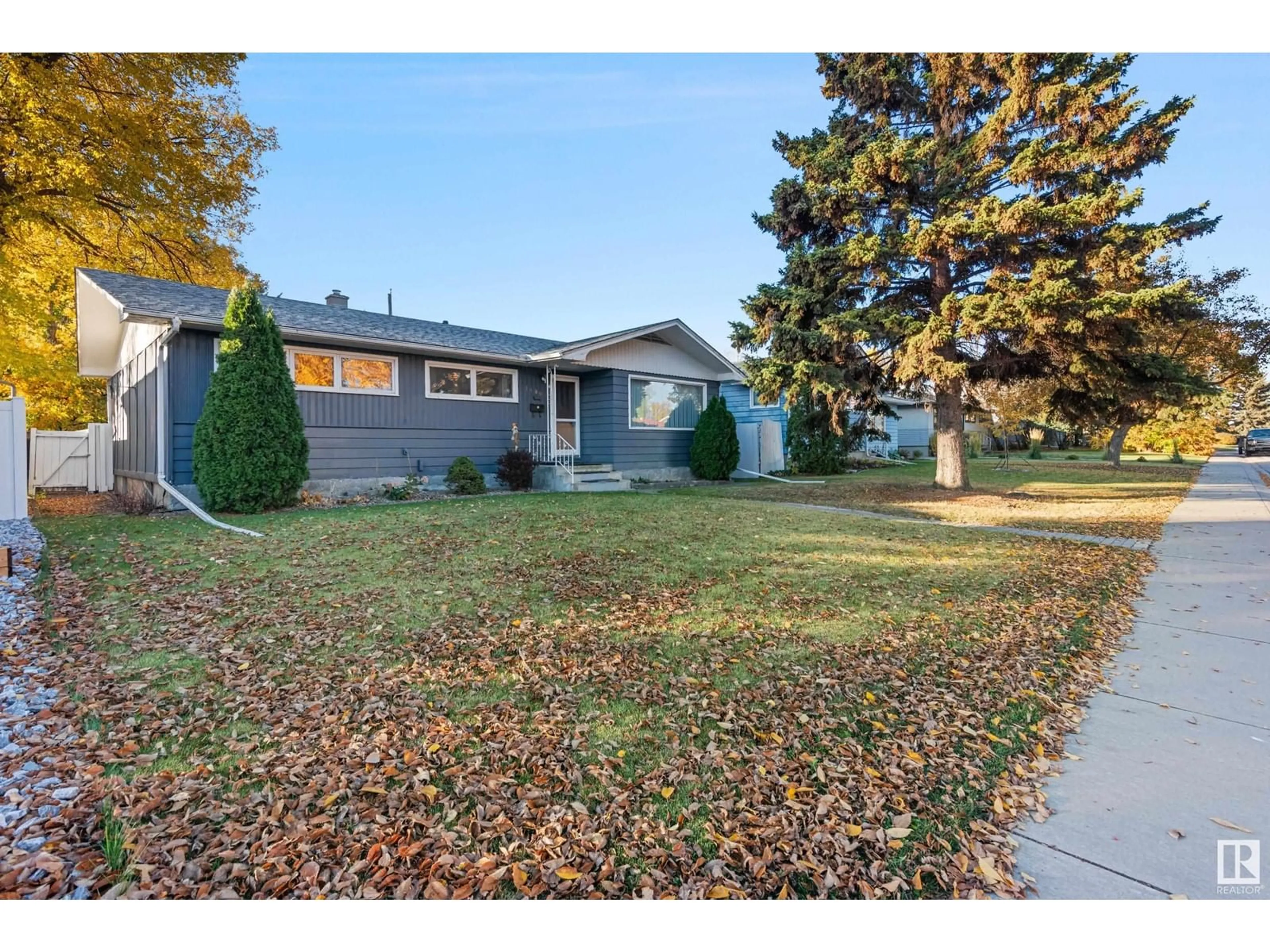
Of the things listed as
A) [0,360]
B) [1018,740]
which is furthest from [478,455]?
[1018,740]

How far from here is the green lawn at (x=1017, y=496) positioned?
30.2ft

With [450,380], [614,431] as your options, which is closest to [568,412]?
[614,431]

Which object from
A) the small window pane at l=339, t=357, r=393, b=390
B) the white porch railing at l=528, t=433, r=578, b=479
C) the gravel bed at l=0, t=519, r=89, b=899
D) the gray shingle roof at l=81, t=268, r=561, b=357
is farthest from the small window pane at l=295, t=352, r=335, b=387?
the gravel bed at l=0, t=519, r=89, b=899

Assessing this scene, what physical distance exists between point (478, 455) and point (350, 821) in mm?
11051

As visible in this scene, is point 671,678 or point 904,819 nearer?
point 904,819

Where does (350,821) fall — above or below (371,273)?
below

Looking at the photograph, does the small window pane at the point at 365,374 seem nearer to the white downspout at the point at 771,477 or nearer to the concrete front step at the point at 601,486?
the concrete front step at the point at 601,486

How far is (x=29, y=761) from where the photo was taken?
2342 mm

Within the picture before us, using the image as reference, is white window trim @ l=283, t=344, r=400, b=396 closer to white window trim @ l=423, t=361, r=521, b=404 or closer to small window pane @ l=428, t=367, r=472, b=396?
white window trim @ l=423, t=361, r=521, b=404

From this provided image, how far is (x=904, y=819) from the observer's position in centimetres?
211

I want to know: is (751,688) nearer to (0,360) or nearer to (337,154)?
(337,154)

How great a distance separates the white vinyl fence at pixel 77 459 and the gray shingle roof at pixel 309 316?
488 centimetres

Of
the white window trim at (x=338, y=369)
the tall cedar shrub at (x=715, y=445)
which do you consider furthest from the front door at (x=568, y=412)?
the white window trim at (x=338, y=369)

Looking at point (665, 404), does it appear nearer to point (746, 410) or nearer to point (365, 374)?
point (746, 410)
